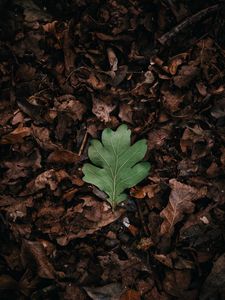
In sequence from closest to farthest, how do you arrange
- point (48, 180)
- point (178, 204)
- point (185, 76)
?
point (178, 204), point (48, 180), point (185, 76)

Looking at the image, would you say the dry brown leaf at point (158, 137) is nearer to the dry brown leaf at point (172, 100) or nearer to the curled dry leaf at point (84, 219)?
the dry brown leaf at point (172, 100)

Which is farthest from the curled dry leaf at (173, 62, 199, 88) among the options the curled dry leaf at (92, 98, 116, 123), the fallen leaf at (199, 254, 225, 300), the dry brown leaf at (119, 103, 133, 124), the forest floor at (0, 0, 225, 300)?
the fallen leaf at (199, 254, 225, 300)

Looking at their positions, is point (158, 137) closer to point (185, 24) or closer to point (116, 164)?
point (116, 164)

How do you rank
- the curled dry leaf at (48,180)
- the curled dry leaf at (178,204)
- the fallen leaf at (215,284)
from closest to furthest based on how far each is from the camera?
the fallen leaf at (215,284)
the curled dry leaf at (178,204)
the curled dry leaf at (48,180)

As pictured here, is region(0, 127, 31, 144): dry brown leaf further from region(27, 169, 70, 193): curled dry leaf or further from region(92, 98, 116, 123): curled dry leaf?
region(92, 98, 116, 123): curled dry leaf

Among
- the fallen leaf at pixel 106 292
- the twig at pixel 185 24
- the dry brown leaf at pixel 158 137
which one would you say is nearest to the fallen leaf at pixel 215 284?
the fallen leaf at pixel 106 292

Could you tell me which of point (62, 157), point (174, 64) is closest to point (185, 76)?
point (174, 64)

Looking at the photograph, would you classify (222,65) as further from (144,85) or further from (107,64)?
(107,64)
